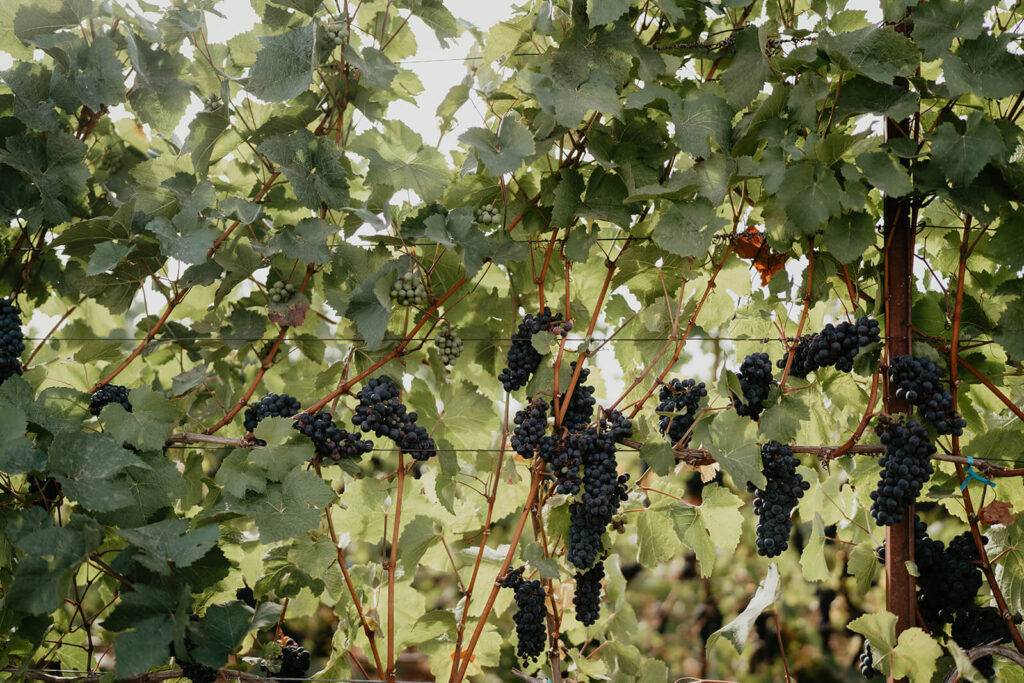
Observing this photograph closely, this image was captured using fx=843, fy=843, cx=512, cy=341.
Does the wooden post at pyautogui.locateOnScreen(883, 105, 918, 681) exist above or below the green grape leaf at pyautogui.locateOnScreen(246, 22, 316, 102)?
below

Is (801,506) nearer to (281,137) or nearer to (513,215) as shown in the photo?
(513,215)

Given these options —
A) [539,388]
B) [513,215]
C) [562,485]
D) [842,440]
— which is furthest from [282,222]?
[842,440]

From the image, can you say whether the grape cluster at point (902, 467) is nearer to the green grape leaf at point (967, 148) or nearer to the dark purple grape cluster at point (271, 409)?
the green grape leaf at point (967, 148)

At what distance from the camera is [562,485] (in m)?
1.62

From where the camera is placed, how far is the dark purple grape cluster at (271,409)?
165 centimetres

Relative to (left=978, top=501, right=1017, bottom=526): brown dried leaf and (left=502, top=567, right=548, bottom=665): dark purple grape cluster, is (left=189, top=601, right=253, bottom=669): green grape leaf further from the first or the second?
(left=978, top=501, right=1017, bottom=526): brown dried leaf

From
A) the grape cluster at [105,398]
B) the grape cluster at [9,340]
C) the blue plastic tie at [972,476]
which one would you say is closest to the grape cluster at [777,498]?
the blue plastic tie at [972,476]

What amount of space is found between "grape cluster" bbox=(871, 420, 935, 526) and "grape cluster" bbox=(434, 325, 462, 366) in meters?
0.88

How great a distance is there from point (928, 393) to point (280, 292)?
132cm

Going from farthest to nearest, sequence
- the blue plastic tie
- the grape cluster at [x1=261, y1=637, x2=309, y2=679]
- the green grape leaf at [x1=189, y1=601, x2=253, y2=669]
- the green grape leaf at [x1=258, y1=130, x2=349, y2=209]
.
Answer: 1. the grape cluster at [x1=261, y1=637, x2=309, y2=679]
2. the green grape leaf at [x1=258, y1=130, x2=349, y2=209]
3. the blue plastic tie
4. the green grape leaf at [x1=189, y1=601, x2=253, y2=669]

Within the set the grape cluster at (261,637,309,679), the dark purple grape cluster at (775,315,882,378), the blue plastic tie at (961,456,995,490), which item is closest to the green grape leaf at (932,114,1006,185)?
the dark purple grape cluster at (775,315,882,378)

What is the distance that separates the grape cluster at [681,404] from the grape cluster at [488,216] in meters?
0.48

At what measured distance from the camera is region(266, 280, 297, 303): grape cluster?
5.97ft

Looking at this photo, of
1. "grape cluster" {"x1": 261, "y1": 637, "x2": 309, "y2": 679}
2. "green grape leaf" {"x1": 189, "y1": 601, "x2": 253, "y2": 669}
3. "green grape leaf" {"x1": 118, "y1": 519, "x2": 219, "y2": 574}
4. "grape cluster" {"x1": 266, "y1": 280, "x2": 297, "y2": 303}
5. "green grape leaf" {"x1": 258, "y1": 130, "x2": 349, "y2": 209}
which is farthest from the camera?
"grape cluster" {"x1": 261, "y1": 637, "x2": 309, "y2": 679}
